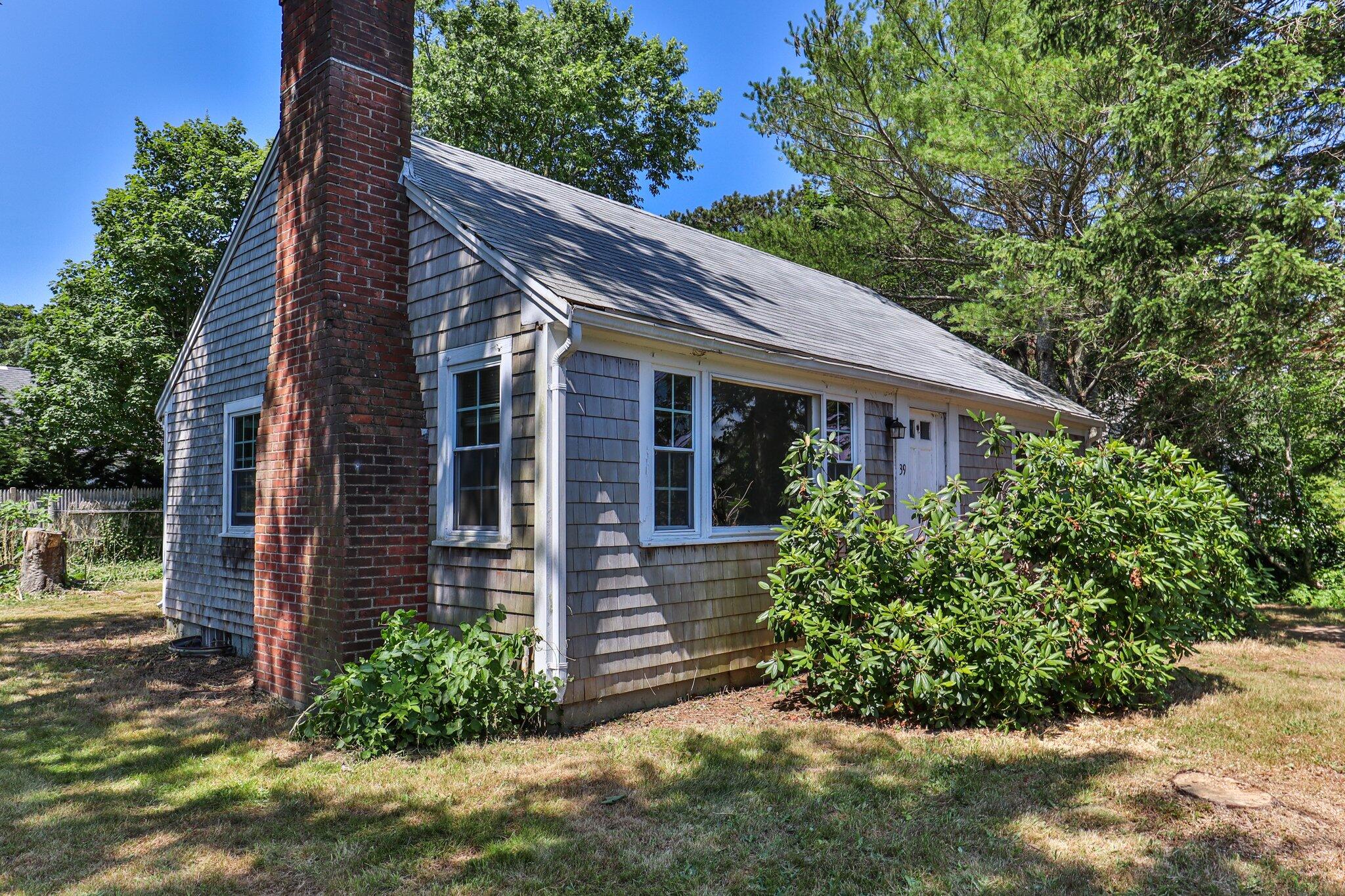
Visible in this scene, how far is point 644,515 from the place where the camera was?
20.8 feet

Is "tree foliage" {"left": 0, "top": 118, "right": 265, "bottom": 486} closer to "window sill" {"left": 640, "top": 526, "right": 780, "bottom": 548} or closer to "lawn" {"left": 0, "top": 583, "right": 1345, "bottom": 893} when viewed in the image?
"lawn" {"left": 0, "top": 583, "right": 1345, "bottom": 893}

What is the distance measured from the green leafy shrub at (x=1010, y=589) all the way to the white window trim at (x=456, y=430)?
2.16 m

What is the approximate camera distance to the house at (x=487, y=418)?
19.3 ft

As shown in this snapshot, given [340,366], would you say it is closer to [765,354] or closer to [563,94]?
[765,354]

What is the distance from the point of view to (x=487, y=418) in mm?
6332

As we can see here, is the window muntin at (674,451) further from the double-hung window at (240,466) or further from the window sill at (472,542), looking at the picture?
the double-hung window at (240,466)

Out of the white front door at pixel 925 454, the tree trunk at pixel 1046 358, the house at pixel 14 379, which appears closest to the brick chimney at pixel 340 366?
the white front door at pixel 925 454

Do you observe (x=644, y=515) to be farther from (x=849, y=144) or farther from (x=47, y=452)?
(x=47, y=452)

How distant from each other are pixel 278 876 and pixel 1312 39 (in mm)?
11674

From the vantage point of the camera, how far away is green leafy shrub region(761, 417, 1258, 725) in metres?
5.74

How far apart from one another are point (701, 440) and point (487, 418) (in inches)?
68.6

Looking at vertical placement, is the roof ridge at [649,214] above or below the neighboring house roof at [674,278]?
above

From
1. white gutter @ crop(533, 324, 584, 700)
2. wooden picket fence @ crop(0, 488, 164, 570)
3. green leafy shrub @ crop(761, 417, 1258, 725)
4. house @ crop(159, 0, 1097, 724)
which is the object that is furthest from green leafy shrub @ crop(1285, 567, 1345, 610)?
wooden picket fence @ crop(0, 488, 164, 570)

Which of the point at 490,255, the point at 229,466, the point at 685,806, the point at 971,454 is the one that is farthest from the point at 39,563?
the point at 971,454
